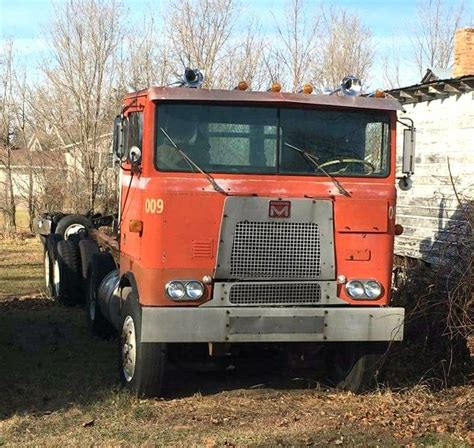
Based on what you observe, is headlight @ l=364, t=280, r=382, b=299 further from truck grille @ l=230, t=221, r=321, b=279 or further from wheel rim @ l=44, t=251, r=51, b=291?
wheel rim @ l=44, t=251, r=51, b=291

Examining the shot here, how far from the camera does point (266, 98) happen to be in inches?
250

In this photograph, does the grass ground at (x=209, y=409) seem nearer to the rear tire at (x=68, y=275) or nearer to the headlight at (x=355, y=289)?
the headlight at (x=355, y=289)

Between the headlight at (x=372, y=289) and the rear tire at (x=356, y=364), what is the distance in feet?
1.72

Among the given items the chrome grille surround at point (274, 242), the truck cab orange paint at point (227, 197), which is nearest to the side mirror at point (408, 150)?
the truck cab orange paint at point (227, 197)

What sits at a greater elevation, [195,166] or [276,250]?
[195,166]

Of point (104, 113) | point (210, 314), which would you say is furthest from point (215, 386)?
point (104, 113)

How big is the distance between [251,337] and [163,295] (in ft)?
2.58

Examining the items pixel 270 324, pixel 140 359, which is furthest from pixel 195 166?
pixel 140 359

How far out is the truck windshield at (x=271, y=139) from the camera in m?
6.29

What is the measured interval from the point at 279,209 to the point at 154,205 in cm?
103

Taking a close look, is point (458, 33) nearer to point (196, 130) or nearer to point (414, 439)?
point (196, 130)

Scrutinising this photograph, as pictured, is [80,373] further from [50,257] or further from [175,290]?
[50,257]

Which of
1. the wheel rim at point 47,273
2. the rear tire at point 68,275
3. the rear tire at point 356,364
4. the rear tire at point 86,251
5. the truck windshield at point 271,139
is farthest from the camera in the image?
the wheel rim at point 47,273

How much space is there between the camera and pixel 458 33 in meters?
12.5
